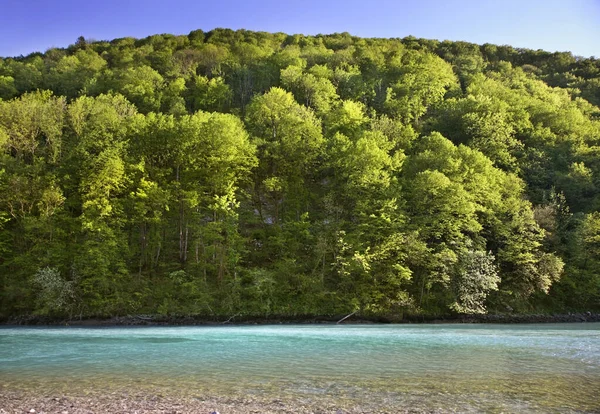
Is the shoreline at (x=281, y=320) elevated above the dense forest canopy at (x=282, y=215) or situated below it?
below

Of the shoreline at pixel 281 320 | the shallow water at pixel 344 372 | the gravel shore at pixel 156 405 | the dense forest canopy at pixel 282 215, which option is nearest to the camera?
the gravel shore at pixel 156 405

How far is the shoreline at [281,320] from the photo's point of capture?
3741 cm

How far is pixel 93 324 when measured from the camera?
37125mm

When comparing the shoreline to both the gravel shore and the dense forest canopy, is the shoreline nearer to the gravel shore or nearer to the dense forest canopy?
the dense forest canopy

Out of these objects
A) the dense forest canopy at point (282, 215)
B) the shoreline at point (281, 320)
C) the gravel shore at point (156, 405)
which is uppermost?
the dense forest canopy at point (282, 215)

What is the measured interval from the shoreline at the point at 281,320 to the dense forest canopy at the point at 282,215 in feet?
2.43

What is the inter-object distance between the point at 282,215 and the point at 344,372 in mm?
39319

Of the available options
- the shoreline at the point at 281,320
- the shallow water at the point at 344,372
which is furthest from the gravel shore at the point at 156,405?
the shoreline at the point at 281,320

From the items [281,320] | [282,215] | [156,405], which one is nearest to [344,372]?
[156,405]

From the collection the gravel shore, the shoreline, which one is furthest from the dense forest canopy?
the gravel shore

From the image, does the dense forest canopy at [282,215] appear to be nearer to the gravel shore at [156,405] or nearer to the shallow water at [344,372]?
the shallow water at [344,372]

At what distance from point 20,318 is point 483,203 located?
145 ft

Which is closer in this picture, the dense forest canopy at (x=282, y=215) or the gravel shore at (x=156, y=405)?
the gravel shore at (x=156, y=405)

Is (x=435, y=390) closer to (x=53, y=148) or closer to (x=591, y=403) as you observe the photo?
(x=591, y=403)
